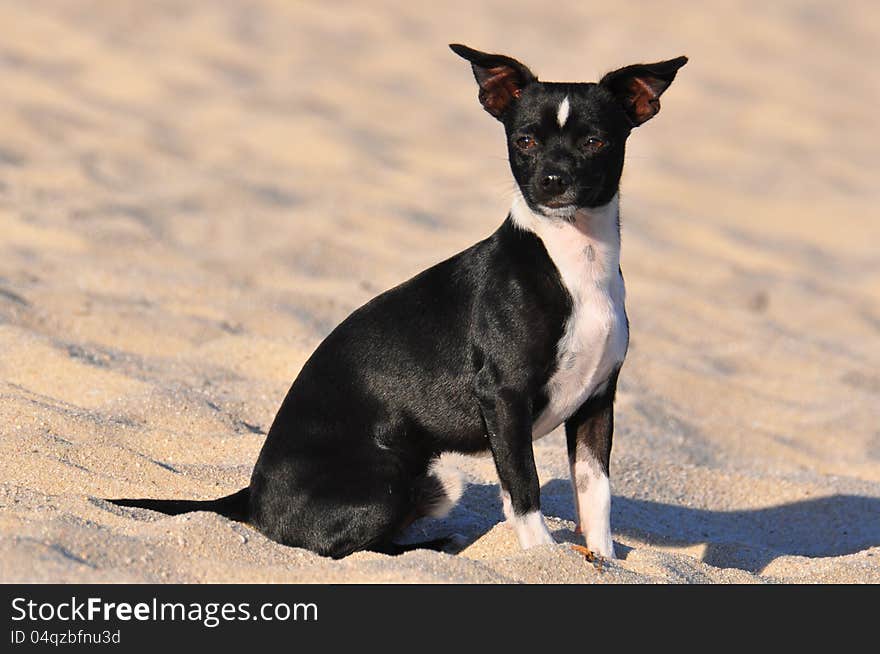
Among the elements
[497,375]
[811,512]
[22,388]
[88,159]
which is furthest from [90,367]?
[88,159]

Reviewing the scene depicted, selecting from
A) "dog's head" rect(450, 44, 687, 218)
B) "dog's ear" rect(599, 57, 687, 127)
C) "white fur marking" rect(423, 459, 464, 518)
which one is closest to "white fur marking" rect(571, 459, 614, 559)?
"white fur marking" rect(423, 459, 464, 518)

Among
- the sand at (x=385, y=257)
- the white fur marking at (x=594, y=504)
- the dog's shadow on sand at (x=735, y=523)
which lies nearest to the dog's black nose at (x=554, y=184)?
the white fur marking at (x=594, y=504)

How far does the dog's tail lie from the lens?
4.60 m

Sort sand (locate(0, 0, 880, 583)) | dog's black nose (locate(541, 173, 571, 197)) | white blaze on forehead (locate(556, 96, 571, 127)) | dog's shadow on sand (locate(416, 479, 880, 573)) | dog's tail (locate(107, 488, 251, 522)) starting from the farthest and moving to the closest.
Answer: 1. dog's shadow on sand (locate(416, 479, 880, 573))
2. sand (locate(0, 0, 880, 583))
3. dog's tail (locate(107, 488, 251, 522))
4. white blaze on forehead (locate(556, 96, 571, 127))
5. dog's black nose (locate(541, 173, 571, 197))

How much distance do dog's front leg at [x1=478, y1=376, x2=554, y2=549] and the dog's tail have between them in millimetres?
926

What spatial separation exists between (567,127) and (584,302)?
22.8 inches

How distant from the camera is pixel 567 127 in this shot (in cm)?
450

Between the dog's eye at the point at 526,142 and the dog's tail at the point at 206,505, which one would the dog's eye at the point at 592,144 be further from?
the dog's tail at the point at 206,505

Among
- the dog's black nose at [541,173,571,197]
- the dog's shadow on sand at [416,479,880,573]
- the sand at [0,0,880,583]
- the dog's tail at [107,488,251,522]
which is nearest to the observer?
the dog's black nose at [541,173,571,197]

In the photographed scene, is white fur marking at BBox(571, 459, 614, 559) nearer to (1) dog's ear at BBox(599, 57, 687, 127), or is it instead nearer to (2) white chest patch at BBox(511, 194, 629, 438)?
(2) white chest patch at BBox(511, 194, 629, 438)

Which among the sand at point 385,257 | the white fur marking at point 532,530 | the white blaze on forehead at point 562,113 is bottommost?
the sand at point 385,257

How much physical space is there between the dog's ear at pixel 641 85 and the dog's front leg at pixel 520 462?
1.09m

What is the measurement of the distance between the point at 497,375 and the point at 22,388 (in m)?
2.58

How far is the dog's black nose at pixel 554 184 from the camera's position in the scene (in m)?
4.39
